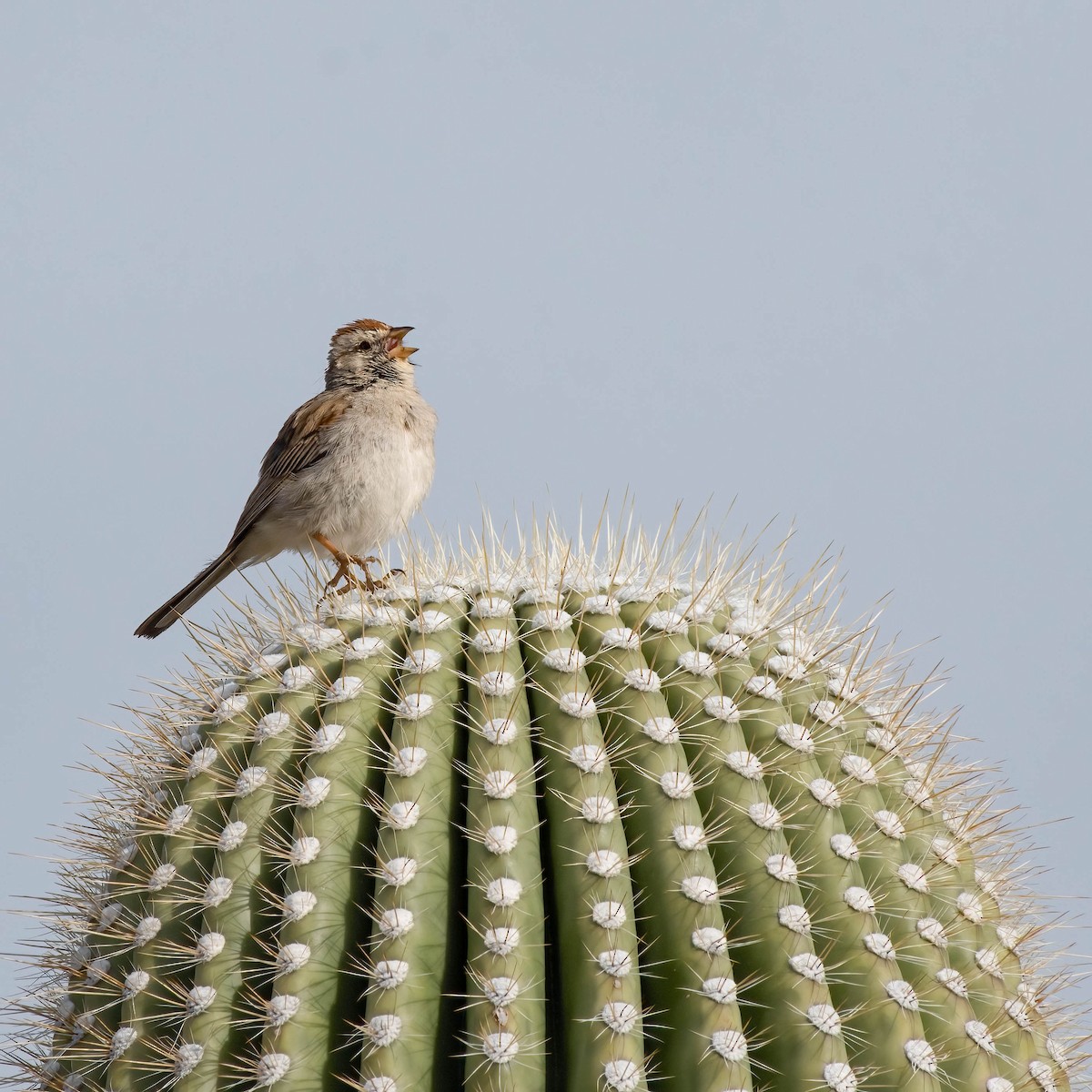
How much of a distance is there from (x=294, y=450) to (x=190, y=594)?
2.80ft

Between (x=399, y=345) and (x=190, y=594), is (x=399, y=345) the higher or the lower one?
the higher one

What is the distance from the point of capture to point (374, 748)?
2.51 m

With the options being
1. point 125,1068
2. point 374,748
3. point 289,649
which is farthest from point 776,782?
point 125,1068

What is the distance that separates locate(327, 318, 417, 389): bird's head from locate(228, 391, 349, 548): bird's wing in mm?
166

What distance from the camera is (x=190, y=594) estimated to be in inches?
226

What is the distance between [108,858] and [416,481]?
9.18ft

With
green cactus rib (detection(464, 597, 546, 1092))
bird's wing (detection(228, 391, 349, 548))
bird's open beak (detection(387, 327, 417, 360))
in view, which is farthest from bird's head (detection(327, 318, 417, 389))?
green cactus rib (detection(464, 597, 546, 1092))

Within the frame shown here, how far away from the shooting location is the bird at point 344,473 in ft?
17.1

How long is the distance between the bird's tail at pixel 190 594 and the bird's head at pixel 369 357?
904mm

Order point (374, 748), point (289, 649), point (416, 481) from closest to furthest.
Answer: point (374, 748)
point (289, 649)
point (416, 481)

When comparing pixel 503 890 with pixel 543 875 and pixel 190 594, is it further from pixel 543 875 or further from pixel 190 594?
pixel 190 594

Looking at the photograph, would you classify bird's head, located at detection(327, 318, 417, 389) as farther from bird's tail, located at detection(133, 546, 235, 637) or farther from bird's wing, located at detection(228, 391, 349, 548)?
bird's tail, located at detection(133, 546, 235, 637)

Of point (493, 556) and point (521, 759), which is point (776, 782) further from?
point (493, 556)

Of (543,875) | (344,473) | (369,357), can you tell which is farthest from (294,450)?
(543,875)
